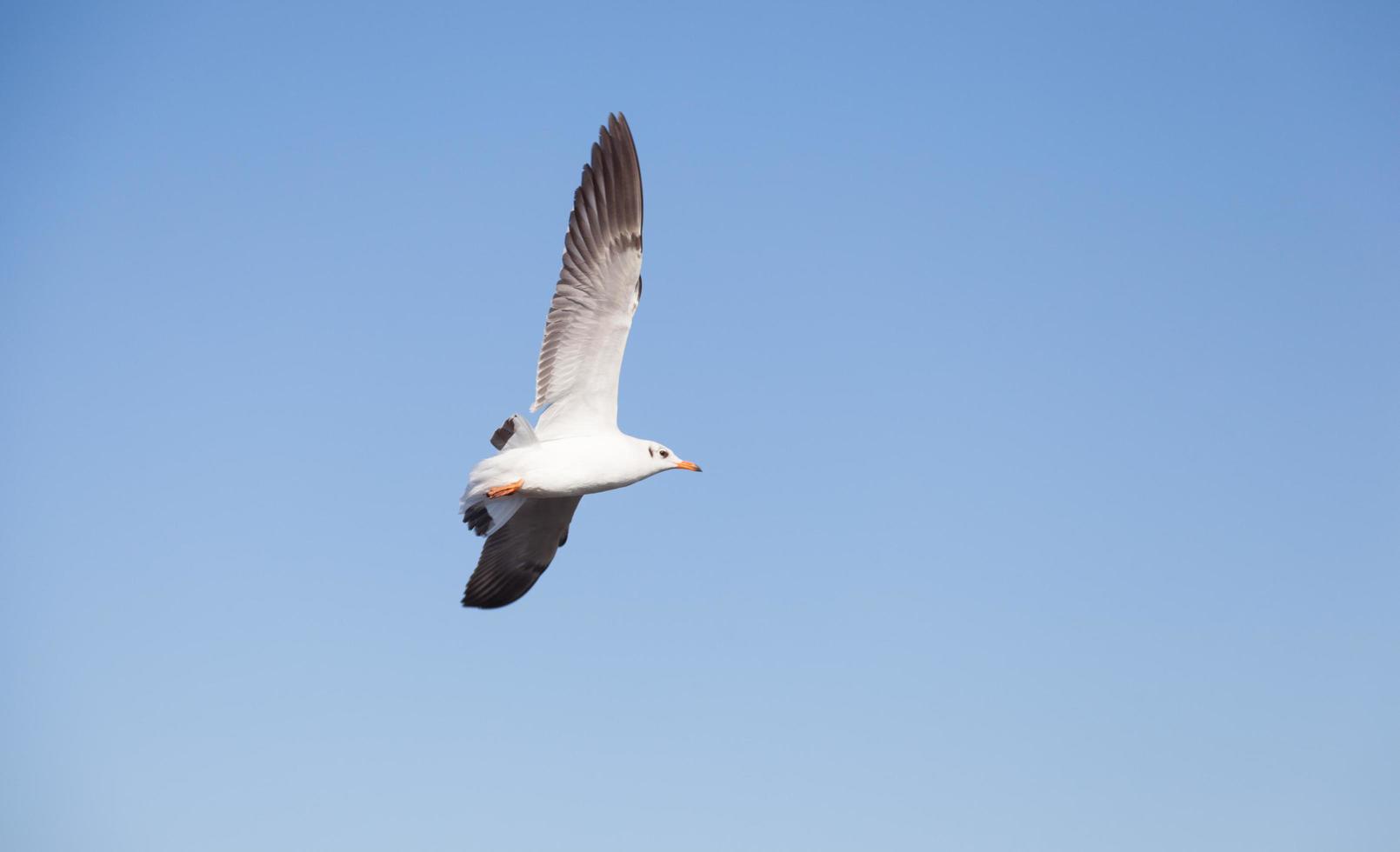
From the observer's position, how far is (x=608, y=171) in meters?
15.9

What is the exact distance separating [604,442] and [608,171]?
321cm

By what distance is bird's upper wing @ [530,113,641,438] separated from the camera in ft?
51.4

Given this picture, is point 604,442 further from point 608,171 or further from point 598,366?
point 608,171

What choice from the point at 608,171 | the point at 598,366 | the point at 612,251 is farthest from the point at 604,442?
the point at 608,171

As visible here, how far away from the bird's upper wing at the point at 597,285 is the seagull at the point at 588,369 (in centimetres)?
1

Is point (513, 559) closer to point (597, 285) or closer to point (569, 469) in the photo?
point (569, 469)

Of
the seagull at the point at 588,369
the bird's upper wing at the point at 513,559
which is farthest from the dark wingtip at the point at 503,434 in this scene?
the bird's upper wing at the point at 513,559

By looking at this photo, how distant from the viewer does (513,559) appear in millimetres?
18516

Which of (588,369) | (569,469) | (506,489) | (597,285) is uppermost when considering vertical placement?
(597,285)

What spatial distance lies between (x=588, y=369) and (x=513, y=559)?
3.84m

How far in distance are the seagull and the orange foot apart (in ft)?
0.03

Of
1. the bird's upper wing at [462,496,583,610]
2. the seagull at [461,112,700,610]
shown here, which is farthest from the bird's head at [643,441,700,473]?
the bird's upper wing at [462,496,583,610]

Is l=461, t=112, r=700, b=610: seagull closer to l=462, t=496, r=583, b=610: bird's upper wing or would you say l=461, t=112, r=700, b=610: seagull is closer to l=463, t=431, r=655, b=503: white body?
l=463, t=431, r=655, b=503: white body

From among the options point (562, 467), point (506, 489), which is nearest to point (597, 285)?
point (562, 467)
